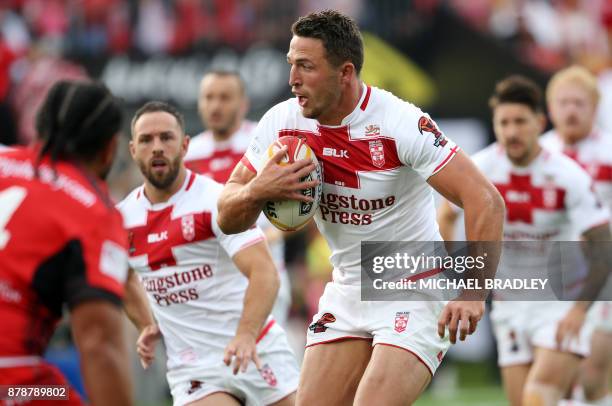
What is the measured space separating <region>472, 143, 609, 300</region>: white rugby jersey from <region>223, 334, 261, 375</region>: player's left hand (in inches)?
119

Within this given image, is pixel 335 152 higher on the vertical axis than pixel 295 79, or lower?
lower

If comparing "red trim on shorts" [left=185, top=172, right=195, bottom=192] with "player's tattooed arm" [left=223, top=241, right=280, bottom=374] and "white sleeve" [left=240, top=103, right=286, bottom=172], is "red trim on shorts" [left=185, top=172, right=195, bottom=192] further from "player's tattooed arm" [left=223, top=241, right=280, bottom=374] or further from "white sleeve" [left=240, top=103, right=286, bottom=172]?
"white sleeve" [left=240, top=103, right=286, bottom=172]

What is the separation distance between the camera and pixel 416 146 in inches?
232

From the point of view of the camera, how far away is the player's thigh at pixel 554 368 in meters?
8.34

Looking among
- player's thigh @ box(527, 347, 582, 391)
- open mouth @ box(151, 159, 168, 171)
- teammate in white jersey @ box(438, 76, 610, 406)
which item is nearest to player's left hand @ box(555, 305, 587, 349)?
teammate in white jersey @ box(438, 76, 610, 406)

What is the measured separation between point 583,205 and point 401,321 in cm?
299

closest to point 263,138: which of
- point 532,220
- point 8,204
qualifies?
point 8,204

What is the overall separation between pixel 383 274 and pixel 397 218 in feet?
1.06

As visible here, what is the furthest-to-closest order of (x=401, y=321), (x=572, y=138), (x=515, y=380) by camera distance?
(x=572, y=138) < (x=515, y=380) < (x=401, y=321)

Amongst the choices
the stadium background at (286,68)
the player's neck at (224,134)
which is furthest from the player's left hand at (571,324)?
the stadium background at (286,68)

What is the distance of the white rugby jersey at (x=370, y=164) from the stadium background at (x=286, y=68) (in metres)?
8.99

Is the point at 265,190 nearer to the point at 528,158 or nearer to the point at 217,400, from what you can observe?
the point at 217,400

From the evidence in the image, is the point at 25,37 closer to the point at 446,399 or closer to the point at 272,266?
the point at 446,399

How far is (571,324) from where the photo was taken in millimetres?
8203
